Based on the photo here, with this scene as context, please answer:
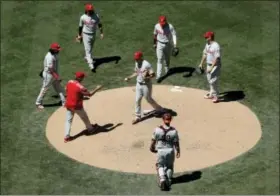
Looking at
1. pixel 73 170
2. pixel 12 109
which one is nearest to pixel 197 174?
pixel 73 170

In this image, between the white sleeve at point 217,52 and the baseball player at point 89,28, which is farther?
the baseball player at point 89,28

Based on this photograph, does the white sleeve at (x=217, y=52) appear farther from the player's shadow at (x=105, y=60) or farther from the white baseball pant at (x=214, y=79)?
the player's shadow at (x=105, y=60)

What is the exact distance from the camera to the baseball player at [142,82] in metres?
18.1

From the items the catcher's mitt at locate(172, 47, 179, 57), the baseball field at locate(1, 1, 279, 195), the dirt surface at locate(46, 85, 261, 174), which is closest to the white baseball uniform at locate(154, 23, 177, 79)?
the catcher's mitt at locate(172, 47, 179, 57)

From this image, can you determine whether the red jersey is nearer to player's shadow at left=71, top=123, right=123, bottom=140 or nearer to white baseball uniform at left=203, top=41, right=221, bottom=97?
player's shadow at left=71, top=123, right=123, bottom=140

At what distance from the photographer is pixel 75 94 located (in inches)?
692

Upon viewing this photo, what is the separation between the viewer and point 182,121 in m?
19.0

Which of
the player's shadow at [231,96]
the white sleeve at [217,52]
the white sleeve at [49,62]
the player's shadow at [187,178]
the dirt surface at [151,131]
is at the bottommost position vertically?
the player's shadow at [187,178]

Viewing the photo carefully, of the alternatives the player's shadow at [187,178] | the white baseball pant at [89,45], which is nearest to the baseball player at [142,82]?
the player's shadow at [187,178]

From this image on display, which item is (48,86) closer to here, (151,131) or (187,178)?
(151,131)

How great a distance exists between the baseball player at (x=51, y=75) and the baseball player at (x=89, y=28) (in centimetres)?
204

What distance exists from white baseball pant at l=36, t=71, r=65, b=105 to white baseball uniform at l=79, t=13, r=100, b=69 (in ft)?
6.64

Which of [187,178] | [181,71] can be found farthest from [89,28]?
[187,178]

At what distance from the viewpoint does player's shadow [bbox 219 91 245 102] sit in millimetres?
20219
